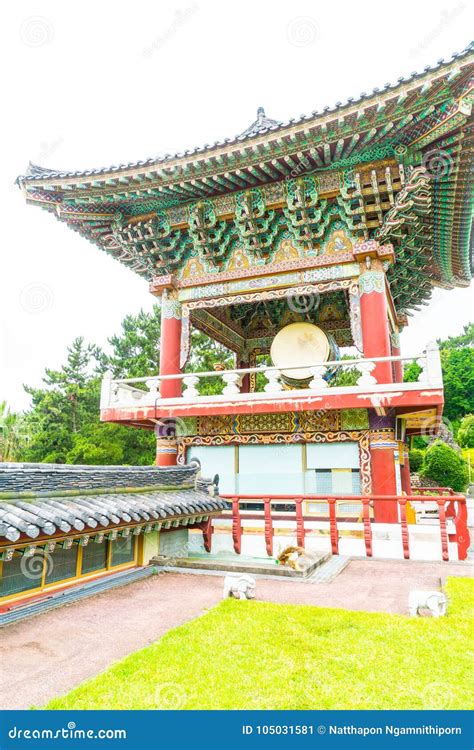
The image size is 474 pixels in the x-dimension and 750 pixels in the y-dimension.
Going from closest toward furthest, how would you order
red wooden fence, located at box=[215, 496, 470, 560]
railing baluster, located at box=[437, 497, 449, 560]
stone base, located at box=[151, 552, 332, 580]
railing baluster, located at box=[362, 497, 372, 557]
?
stone base, located at box=[151, 552, 332, 580] < railing baluster, located at box=[437, 497, 449, 560] < red wooden fence, located at box=[215, 496, 470, 560] < railing baluster, located at box=[362, 497, 372, 557]

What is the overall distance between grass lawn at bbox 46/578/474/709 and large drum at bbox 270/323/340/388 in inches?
351

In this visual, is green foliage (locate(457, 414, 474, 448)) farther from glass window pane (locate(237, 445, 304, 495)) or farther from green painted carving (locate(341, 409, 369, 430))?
glass window pane (locate(237, 445, 304, 495))

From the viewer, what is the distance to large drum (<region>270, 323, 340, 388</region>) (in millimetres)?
13578

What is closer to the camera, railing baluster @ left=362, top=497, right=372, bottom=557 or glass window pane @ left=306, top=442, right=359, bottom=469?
railing baluster @ left=362, top=497, right=372, bottom=557

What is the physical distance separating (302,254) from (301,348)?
306cm

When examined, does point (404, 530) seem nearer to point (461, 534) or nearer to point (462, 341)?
point (461, 534)

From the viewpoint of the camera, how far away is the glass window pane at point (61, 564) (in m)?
5.70

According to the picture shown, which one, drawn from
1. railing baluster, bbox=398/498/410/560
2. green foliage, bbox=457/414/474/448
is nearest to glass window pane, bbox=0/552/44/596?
railing baluster, bbox=398/498/410/560

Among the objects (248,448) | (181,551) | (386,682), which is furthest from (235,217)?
(386,682)

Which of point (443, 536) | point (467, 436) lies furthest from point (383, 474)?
point (467, 436)

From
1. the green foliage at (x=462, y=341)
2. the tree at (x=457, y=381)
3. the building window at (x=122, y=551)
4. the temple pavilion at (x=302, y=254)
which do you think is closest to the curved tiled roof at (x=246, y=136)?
the temple pavilion at (x=302, y=254)

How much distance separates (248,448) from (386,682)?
331 inches

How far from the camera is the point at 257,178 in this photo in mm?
11211

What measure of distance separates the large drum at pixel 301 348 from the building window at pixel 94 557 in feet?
25.6
